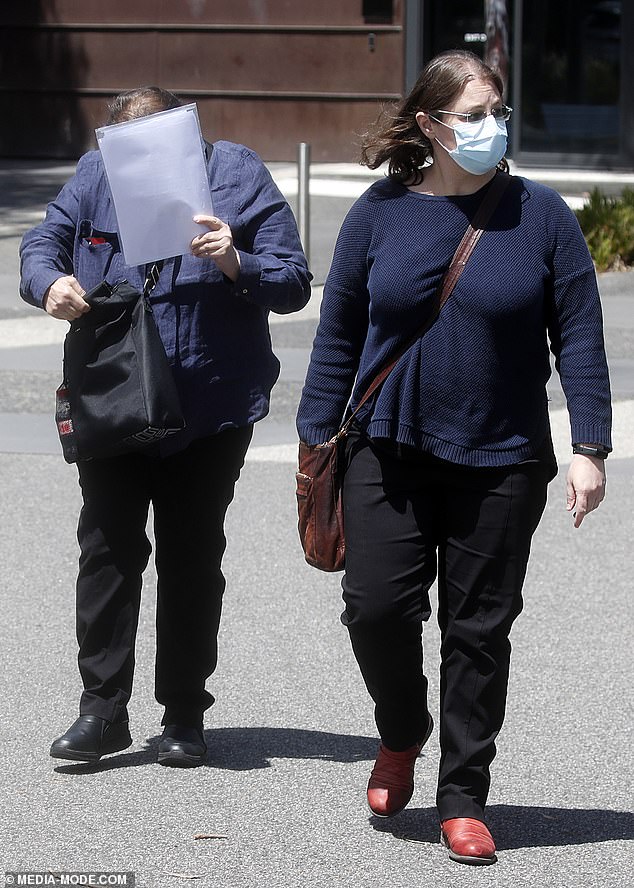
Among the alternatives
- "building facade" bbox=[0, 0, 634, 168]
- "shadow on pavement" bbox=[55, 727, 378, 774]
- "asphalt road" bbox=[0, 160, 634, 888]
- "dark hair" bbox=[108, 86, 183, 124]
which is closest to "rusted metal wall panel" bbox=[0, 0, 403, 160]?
"building facade" bbox=[0, 0, 634, 168]

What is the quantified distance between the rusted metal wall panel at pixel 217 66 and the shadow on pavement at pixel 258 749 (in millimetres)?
19454

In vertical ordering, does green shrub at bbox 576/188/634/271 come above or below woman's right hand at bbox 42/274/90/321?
below

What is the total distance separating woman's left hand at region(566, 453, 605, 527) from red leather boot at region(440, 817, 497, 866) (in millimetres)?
791

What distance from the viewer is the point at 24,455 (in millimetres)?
8445

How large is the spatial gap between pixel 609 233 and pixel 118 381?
1115cm

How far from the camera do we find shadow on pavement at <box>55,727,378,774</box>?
4488 mm

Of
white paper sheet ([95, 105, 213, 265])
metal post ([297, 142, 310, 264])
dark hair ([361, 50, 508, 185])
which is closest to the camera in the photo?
dark hair ([361, 50, 508, 185])

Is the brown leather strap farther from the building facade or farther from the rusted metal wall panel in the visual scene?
the rusted metal wall panel

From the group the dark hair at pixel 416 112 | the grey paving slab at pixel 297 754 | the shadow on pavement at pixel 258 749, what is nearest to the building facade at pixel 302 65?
the grey paving slab at pixel 297 754

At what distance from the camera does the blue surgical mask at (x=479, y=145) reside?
364cm

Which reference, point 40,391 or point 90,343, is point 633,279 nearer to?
point 40,391

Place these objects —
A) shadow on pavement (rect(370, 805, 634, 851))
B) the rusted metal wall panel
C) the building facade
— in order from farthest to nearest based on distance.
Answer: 1. the rusted metal wall panel
2. the building facade
3. shadow on pavement (rect(370, 805, 634, 851))

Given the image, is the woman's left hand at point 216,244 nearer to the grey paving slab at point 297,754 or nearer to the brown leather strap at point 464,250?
→ the brown leather strap at point 464,250

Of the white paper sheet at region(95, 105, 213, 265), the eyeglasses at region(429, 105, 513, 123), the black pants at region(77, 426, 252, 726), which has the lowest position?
the black pants at region(77, 426, 252, 726)
